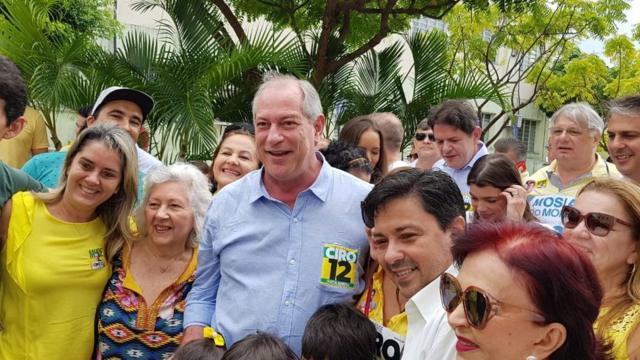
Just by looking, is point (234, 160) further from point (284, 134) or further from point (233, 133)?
point (284, 134)

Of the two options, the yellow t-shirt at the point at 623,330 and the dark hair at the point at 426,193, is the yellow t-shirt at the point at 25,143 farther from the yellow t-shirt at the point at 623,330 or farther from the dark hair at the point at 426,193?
the yellow t-shirt at the point at 623,330

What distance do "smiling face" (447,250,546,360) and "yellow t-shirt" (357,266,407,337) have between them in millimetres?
Answer: 810

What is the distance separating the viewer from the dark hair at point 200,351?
106 inches

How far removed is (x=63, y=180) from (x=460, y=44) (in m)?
14.4

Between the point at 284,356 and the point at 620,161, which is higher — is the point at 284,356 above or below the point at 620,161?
below

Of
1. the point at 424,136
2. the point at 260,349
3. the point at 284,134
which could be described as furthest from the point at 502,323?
the point at 424,136

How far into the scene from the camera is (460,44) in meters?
16.3

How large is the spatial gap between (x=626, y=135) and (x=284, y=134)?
95.5 inches

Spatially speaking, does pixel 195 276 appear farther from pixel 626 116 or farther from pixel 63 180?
pixel 626 116

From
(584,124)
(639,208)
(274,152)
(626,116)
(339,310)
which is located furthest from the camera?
(584,124)

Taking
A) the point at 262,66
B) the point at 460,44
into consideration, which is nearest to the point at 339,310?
the point at 262,66

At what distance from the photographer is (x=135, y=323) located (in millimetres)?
3070

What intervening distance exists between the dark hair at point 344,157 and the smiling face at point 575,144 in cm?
175

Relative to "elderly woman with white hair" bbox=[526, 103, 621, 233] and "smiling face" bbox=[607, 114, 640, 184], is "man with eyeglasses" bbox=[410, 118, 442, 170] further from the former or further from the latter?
"smiling face" bbox=[607, 114, 640, 184]
